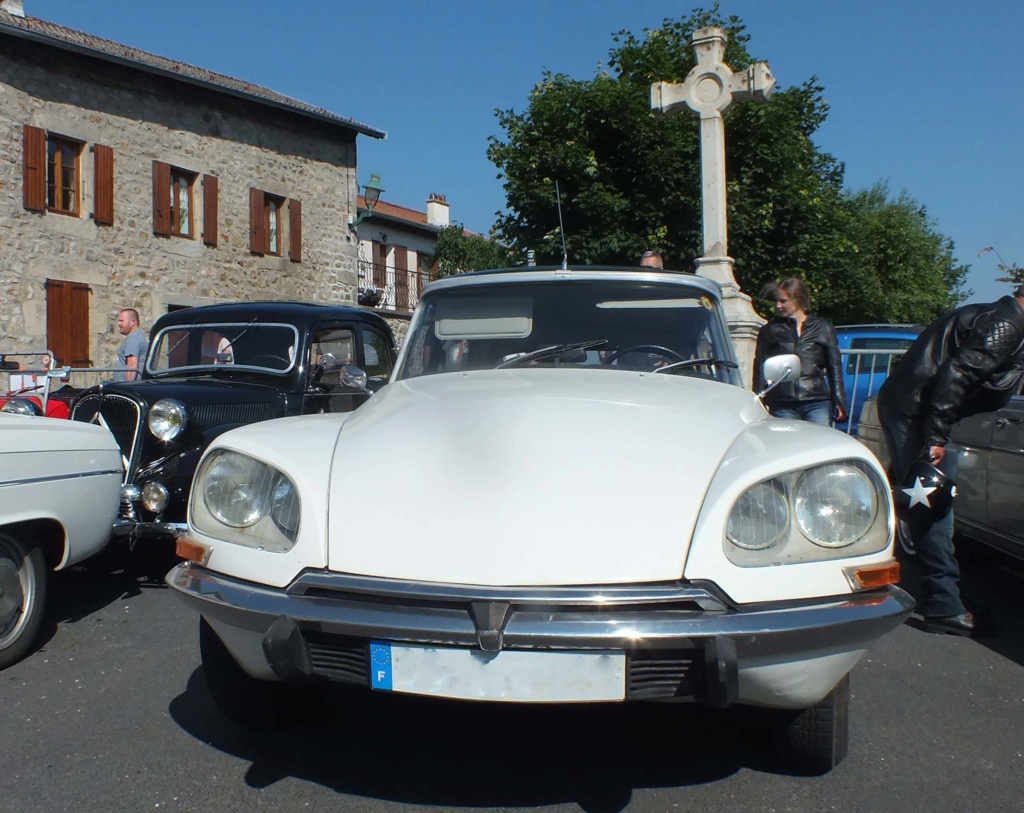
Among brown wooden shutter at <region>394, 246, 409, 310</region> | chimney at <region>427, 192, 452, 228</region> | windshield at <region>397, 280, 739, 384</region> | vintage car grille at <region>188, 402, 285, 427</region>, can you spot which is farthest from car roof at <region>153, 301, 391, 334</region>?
chimney at <region>427, 192, 452, 228</region>

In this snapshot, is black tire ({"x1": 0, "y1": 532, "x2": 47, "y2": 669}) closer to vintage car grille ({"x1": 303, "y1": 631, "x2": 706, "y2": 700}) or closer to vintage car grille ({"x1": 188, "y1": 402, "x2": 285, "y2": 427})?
vintage car grille ({"x1": 188, "y1": 402, "x2": 285, "y2": 427})

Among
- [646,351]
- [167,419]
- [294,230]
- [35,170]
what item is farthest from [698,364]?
[294,230]

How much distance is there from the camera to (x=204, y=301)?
900 inches

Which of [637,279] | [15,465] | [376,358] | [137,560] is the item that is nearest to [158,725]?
[15,465]

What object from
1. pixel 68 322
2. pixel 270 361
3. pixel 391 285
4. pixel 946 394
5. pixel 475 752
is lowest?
pixel 475 752

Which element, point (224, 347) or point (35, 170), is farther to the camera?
point (35, 170)

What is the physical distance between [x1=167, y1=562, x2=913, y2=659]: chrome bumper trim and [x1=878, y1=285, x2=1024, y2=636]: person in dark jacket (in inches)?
93.6

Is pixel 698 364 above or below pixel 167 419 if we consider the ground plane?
above

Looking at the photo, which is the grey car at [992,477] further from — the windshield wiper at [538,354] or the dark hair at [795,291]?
the windshield wiper at [538,354]

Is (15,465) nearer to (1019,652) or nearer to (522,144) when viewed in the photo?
(1019,652)

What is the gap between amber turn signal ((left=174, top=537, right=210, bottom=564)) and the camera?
2809mm

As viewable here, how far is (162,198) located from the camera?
2178 centimetres

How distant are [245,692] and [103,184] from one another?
19.8 m

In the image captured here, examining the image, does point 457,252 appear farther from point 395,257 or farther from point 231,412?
point 231,412
